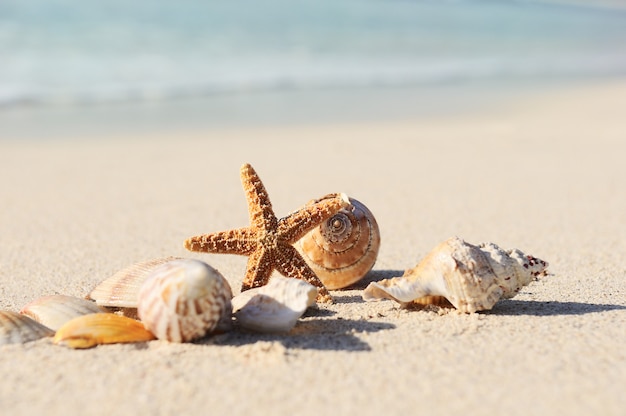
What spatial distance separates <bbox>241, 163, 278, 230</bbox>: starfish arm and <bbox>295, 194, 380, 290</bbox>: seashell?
31 centimetres

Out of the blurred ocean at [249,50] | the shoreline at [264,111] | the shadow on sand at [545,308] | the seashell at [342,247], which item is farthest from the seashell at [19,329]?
the blurred ocean at [249,50]

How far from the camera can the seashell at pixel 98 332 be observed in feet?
8.75

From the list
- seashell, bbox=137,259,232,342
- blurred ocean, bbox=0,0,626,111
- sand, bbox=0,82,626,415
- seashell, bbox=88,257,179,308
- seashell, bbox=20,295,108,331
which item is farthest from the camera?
blurred ocean, bbox=0,0,626,111

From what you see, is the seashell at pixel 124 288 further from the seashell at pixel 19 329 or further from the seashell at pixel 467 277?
the seashell at pixel 467 277

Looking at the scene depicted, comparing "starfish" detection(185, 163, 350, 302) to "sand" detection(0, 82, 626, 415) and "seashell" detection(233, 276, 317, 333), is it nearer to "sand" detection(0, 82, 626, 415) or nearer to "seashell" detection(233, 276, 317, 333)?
"sand" detection(0, 82, 626, 415)

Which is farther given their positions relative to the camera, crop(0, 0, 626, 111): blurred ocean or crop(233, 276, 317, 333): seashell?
crop(0, 0, 626, 111): blurred ocean

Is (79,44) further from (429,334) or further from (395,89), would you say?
(429,334)

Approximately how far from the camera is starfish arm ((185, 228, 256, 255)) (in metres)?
3.21

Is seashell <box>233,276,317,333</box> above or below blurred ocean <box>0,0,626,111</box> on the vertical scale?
below

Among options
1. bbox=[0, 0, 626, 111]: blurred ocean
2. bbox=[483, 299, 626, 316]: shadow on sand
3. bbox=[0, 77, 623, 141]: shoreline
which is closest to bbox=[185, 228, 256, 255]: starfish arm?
bbox=[483, 299, 626, 316]: shadow on sand

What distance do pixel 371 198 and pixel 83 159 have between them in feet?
11.7

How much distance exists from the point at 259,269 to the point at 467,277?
92 centimetres

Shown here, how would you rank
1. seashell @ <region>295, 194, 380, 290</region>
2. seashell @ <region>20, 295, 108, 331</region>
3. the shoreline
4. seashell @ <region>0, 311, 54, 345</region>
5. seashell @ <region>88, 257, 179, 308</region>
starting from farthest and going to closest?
the shoreline, seashell @ <region>295, 194, 380, 290</region>, seashell @ <region>88, 257, 179, 308</region>, seashell @ <region>20, 295, 108, 331</region>, seashell @ <region>0, 311, 54, 345</region>

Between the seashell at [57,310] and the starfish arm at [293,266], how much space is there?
2.59 feet
